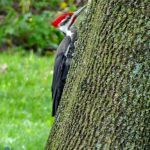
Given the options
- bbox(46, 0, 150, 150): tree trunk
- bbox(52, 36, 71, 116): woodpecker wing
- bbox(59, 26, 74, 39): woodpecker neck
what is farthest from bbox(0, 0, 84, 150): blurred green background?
bbox(46, 0, 150, 150): tree trunk

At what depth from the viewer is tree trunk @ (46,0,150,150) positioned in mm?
3619

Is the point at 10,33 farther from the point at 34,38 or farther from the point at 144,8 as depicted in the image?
the point at 144,8

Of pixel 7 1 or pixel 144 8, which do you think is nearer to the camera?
pixel 144 8

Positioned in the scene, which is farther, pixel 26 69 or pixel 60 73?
pixel 26 69

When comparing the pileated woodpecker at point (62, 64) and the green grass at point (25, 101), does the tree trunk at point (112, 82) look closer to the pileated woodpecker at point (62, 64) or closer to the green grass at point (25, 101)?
the pileated woodpecker at point (62, 64)

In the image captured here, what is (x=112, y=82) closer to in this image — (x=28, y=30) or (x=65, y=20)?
(x=65, y=20)

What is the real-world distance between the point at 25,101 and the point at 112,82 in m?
4.64

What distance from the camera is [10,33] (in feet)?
38.3

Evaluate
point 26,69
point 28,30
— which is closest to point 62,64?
point 26,69

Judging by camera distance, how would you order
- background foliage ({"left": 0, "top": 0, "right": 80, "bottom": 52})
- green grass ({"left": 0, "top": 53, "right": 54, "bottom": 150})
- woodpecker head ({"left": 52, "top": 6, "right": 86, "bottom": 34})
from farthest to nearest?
background foliage ({"left": 0, "top": 0, "right": 80, "bottom": 52}) < green grass ({"left": 0, "top": 53, "right": 54, "bottom": 150}) < woodpecker head ({"left": 52, "top": 6, "right": 86, "bottom": 34})

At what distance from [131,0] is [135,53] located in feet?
0.98

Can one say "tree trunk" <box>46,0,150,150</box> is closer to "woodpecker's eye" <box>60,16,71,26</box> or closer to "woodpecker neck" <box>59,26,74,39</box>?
"woodpecker neck" <box>59,26,74,39</box>

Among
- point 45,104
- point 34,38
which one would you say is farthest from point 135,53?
point 34,38

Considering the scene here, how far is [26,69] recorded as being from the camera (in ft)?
32.3
